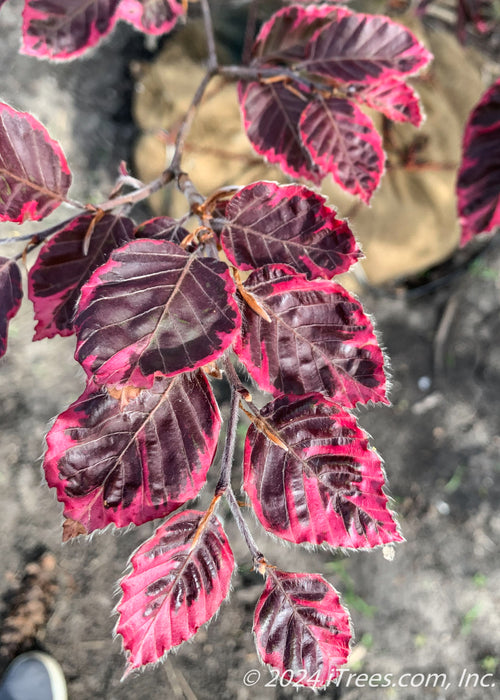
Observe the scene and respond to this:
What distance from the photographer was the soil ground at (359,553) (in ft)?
4.94

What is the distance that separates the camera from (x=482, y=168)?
85 centimetres

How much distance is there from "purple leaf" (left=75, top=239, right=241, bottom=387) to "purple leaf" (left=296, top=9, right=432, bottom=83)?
430 millimetres

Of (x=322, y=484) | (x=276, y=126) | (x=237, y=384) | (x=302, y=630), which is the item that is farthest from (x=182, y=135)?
(x=302, y=630)

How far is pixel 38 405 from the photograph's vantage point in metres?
1.56

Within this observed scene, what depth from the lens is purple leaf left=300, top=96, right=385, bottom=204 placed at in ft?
2.51

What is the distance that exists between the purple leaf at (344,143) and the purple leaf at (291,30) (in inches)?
4.1

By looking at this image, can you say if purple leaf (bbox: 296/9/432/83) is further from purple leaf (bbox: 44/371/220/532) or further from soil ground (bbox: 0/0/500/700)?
soil ground (bbox: 0/0/500/700)

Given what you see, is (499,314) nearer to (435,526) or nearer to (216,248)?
(435,526)

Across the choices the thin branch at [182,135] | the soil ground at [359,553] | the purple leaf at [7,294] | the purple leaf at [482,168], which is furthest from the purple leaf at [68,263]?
the soil ground at [359,553]

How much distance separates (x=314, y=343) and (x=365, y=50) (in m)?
0.48

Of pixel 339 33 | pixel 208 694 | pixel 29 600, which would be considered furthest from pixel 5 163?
pixel 208 694

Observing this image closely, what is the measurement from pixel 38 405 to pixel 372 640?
1.25 m

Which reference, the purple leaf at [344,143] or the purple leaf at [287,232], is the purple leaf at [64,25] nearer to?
the purple leaf at [344,143]

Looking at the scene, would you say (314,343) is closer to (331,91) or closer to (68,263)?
(68,263)
